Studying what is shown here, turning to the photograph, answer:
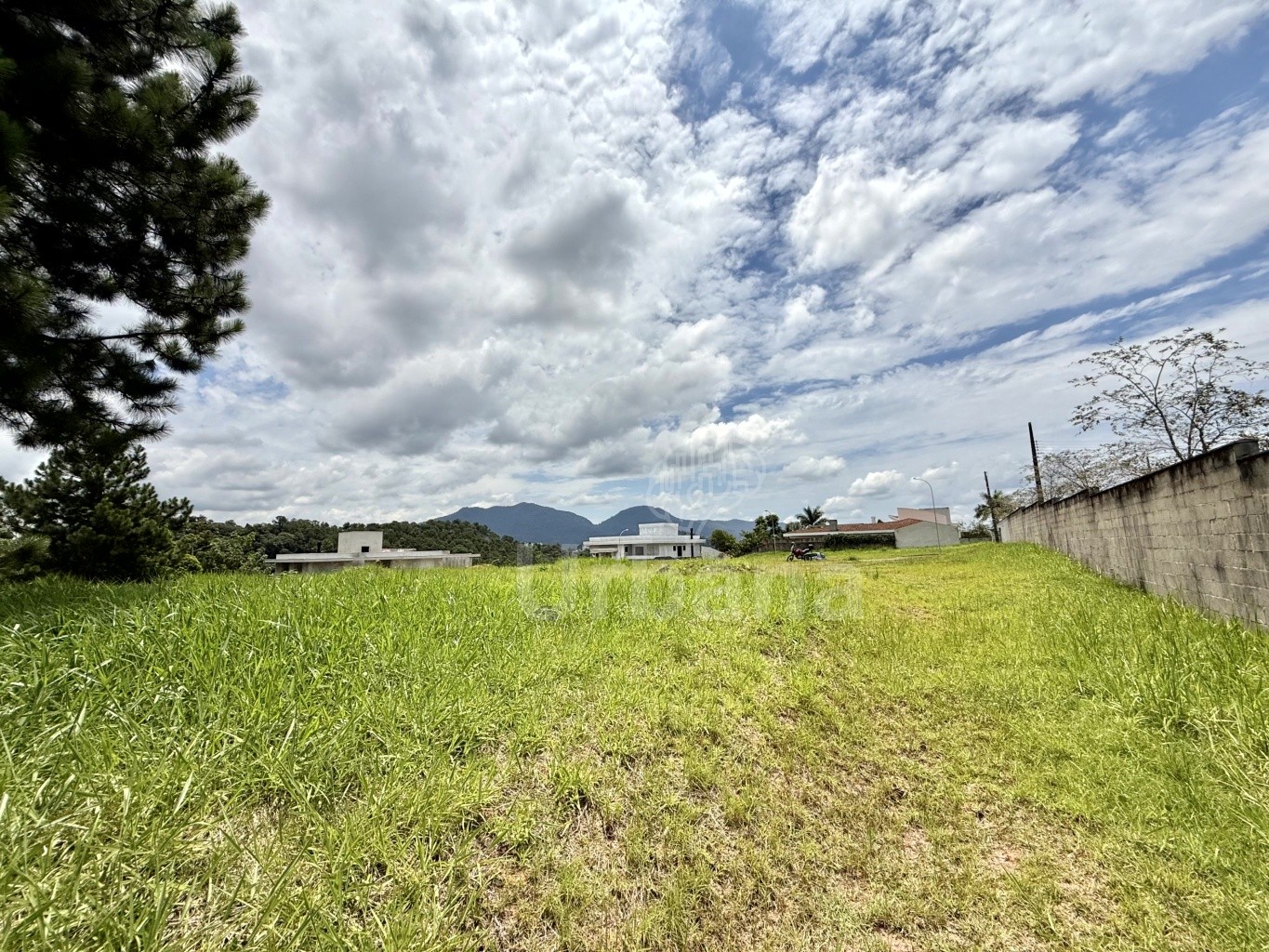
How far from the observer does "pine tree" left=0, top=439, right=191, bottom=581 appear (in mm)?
8250

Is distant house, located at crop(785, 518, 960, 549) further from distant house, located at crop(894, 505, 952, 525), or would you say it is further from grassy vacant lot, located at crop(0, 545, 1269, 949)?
grassy vacant lot, located at crop(0, 545, 1269, 949)

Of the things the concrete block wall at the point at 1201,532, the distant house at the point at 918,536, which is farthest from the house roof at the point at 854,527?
the concrete block wall at the point at 1201,532

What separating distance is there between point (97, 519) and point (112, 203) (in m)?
7.49

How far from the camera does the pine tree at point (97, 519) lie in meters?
8.25

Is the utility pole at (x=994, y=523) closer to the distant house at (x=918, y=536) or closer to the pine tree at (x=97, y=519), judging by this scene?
the distant house at (x=918, y=536)

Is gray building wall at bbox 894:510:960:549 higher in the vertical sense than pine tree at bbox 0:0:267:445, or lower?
lower

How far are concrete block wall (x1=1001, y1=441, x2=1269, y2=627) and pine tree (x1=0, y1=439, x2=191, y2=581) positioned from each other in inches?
473

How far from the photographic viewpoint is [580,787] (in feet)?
8.26

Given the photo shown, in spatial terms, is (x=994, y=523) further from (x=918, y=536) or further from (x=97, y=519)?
(x=97, y=519)

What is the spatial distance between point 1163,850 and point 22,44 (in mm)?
8072

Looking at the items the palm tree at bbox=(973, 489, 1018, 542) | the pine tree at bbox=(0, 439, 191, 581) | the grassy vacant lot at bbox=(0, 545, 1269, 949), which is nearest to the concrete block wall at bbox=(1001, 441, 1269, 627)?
the grassy vacant lot at bbox=(0, 545, 1269, 949)

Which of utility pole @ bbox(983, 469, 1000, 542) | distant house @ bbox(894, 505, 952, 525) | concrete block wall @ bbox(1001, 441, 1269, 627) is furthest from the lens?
distant house @ bbox(894, 505, 952, 525)

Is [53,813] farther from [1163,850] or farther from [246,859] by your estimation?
[1163,850]

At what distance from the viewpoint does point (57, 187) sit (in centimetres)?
373
